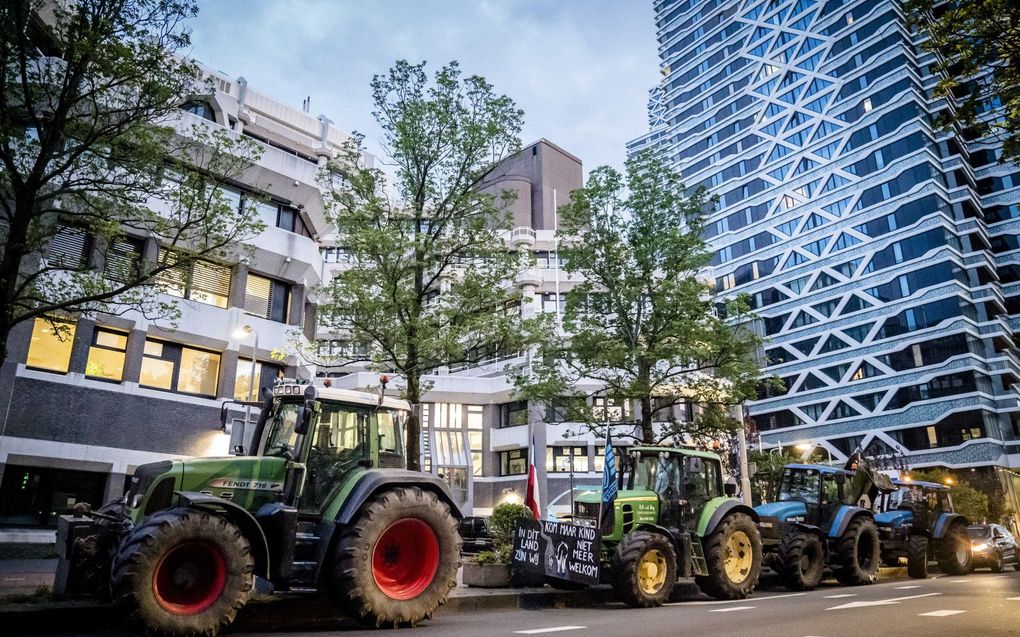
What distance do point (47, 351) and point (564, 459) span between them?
30478mm

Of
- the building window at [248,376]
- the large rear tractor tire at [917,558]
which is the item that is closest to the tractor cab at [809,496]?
the large rear tractor tire at [917,558]

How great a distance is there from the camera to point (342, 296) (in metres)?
15.5

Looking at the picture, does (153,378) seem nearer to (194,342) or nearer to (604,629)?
(194,342)

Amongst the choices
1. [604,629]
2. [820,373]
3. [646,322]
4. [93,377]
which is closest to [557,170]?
[820,373]

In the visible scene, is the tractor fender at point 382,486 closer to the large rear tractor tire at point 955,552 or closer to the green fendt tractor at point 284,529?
the green fendt tractor at point 284,529

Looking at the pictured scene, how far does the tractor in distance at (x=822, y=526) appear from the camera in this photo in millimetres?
13805

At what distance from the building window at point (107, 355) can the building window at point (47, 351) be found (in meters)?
0.62

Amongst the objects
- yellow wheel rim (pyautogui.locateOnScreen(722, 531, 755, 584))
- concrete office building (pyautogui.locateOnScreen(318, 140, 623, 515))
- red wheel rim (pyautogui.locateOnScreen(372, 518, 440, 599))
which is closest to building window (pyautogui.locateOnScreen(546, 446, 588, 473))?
concrete office building (pyautogui.locateOnScreen(318, 140, 623, 515))

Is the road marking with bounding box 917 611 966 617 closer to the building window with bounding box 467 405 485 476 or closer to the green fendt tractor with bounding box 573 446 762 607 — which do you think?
the green fendt tractor with bounding box 573 446 762 607

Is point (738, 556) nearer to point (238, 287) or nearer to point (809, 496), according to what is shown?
point (809, 496)

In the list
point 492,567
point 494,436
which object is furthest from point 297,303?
point 494,436

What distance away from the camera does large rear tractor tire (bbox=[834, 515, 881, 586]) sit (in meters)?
14.8

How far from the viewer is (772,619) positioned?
8.61 meters

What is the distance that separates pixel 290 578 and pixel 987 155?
8181cm
